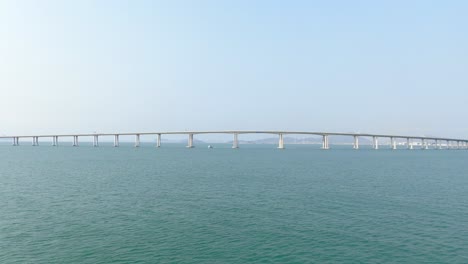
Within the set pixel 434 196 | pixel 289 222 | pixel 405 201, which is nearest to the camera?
pixel 289 222

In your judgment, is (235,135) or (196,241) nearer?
(196,241)

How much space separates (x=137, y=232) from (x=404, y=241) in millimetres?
18190

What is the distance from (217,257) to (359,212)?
16.5m

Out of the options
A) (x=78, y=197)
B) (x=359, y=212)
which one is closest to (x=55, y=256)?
(x=78, y=197)

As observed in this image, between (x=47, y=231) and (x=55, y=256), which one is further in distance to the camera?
(x=47, y=231)

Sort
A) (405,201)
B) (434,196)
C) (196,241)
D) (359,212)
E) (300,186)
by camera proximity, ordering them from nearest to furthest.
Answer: (196,241)
(359,212)
(405,201)
(434,196)
(300,186)

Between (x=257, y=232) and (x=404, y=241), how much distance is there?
9.76 m

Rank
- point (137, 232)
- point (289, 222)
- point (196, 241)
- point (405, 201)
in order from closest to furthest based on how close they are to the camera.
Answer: point (196, 241)
point (137, 232)
point (289, 222)
point (405, 201)

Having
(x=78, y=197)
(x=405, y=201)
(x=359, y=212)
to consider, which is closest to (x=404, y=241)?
(x=359, y=212)

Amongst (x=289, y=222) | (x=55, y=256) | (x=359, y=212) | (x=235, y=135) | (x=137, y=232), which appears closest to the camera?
(x=55, y=256)

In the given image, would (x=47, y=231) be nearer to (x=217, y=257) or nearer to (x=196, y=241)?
(x=196, y=241)

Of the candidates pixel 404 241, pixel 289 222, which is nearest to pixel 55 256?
pixel 289 222

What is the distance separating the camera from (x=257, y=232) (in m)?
24.3

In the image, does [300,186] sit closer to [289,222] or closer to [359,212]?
[359,212]
